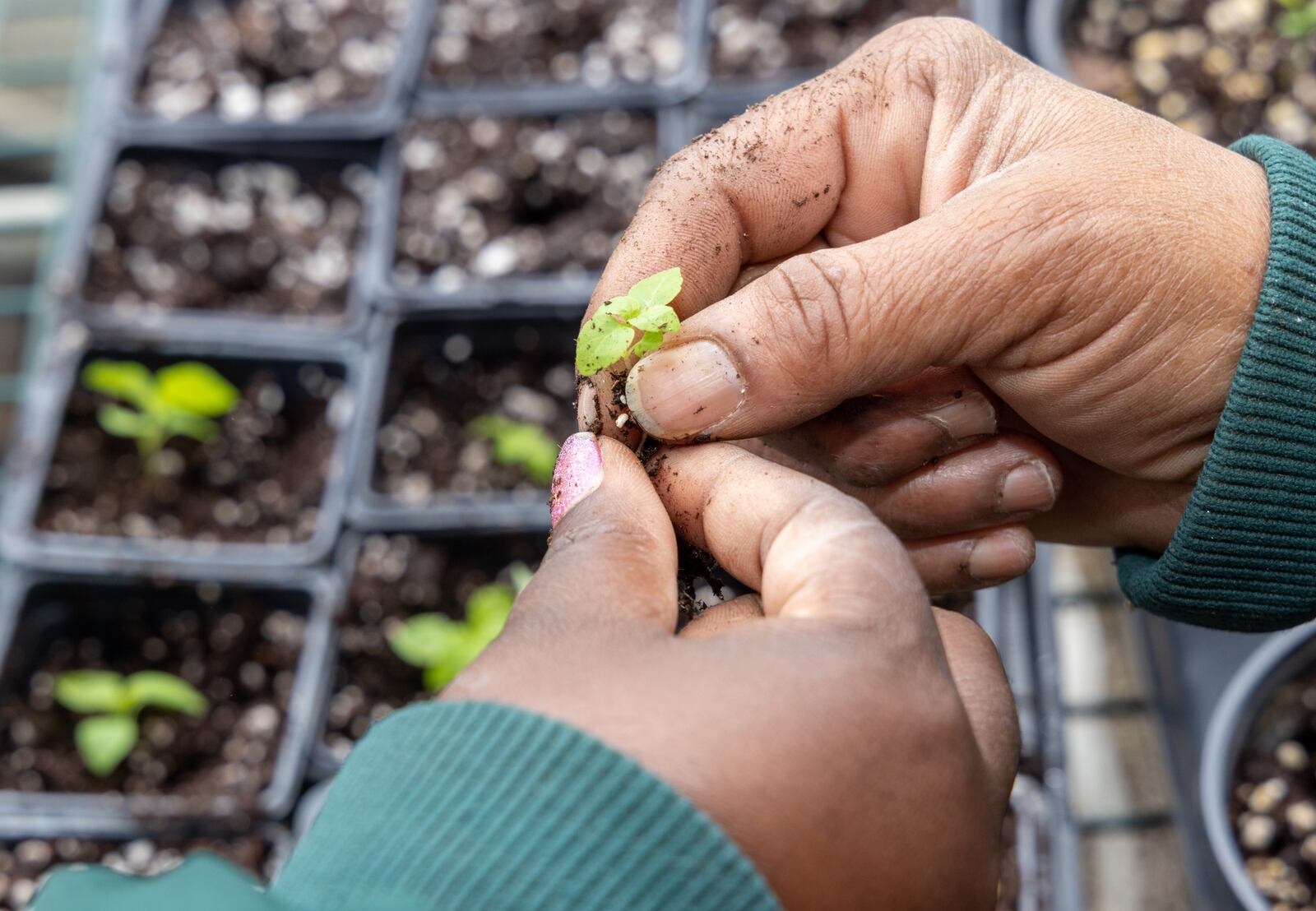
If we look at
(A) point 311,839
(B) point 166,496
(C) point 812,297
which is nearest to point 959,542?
(C) point 812,297

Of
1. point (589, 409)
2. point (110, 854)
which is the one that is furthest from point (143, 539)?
point (589, 409)

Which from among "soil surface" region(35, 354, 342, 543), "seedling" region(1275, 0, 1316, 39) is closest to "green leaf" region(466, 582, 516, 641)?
"soil surface" region(35, 354, 342, 543)

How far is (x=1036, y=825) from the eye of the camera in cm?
181

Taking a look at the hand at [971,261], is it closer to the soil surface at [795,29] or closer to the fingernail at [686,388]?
the fingernail at [686,388]

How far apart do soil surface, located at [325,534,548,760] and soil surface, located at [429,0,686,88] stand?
1.35 m

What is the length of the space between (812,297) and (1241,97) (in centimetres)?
201

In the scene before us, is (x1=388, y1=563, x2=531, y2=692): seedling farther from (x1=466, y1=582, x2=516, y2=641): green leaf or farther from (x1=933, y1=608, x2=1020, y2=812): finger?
(x1=933, y1=608, x2=1020, y2=812): finger

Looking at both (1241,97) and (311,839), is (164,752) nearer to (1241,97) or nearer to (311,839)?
(311,839)

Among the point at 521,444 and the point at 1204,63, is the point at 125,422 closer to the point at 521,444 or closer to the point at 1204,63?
the point at 521,444

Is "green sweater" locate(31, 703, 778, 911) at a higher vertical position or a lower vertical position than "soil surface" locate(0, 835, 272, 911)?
higher

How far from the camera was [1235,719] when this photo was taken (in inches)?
63.3

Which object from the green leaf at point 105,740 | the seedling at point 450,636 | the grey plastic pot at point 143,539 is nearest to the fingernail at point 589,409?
the seedling at point 450,636

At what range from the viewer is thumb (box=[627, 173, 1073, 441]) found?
1.14m

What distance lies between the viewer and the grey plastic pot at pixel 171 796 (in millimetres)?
1914
